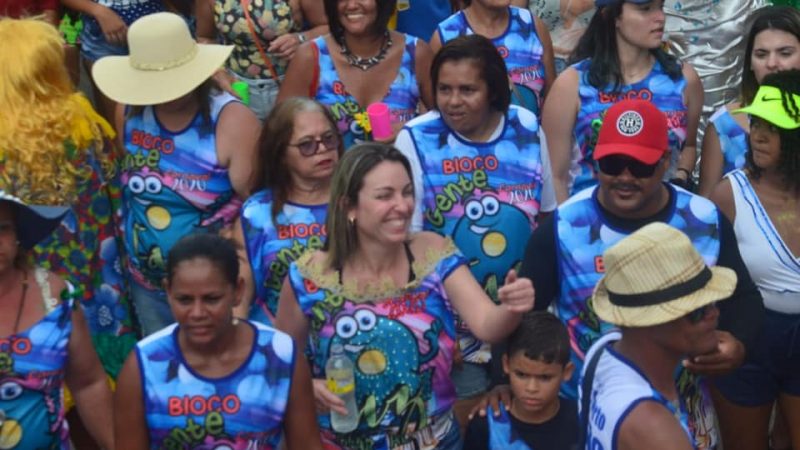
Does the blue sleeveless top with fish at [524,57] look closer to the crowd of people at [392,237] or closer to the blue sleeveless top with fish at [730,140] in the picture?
the crowd of people at [392,237]

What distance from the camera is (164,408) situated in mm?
4445

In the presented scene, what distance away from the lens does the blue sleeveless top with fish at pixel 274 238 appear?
543 centimetres

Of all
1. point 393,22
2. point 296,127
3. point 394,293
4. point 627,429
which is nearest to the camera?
point 627,429

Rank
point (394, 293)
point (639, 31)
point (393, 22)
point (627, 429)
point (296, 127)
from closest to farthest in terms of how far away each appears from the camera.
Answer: point (627, 429)
point (394, 293)
point (296, 127)
point (639, 31)
point (393, 22)

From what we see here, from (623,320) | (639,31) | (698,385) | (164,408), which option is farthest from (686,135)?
(164,408)

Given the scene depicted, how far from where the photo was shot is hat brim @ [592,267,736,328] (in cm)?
389

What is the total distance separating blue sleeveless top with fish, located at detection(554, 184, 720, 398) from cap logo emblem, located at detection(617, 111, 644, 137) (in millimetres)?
261

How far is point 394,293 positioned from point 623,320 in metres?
1.06

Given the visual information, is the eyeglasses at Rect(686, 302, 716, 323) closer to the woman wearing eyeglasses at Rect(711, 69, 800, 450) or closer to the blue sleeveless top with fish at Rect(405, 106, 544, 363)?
the woman wearing eyeglasses at Rect(711, 69, 800, 450)

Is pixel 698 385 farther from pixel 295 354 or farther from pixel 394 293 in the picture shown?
pixel 295 354

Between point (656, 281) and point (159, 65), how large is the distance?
109 inches

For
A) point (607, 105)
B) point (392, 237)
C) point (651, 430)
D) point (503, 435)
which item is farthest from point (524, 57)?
point (651, 430)

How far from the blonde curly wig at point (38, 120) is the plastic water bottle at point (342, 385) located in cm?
146

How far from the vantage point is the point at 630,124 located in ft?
16.4
